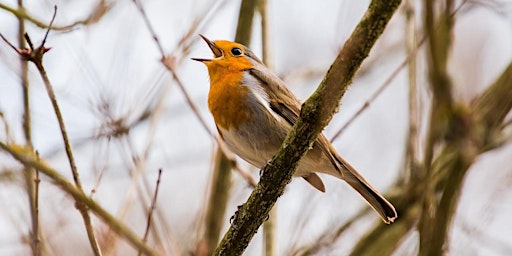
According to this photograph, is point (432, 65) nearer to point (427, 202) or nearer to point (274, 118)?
point (427, 202)

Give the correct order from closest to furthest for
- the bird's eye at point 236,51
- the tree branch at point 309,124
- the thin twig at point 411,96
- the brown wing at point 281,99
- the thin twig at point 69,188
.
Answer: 1. the tree branch at point 309,124
2. the thin twig at point 69,188
3. the thin twig at point 411,96
4. the brown wing at point 281,99
5. the bird's eye at point 236,51

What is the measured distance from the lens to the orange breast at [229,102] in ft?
14.0

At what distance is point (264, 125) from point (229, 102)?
11.5 inches

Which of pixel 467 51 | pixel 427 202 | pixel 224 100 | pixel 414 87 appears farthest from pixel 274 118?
pixel 427 202

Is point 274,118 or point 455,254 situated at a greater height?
point 274,118

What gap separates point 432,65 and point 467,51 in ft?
8.72

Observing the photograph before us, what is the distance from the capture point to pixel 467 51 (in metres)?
4.30

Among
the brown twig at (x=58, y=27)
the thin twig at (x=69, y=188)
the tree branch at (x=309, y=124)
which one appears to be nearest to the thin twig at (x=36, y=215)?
the thin twig at (x=69, y=188)

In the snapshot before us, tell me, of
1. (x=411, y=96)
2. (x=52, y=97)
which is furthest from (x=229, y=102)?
(x=52, y=97)

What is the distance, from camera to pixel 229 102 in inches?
171

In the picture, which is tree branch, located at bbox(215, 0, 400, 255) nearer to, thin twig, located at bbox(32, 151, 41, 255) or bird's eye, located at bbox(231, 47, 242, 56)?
thin twig, located at bbox(32, 151, 41, 255)

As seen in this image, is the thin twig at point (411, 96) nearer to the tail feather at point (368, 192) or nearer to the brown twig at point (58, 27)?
the tail feather at point (368, 192)

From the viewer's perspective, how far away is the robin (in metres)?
4.24

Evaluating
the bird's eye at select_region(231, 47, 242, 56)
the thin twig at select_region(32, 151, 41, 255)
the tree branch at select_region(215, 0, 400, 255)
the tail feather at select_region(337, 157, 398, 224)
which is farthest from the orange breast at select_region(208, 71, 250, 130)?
the thin twig at select_region(32, 151, 41, 255)
